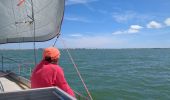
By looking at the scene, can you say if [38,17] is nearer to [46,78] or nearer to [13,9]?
[13,9]

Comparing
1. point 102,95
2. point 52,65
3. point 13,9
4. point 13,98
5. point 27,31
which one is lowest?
point 102,95

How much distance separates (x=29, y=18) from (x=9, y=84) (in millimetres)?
2127

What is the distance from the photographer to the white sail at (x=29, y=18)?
28.3ft

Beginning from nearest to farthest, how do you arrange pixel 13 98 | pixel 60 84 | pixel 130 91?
1. pixel 13 98
2. pixel 60 84
3. pixel 130 91

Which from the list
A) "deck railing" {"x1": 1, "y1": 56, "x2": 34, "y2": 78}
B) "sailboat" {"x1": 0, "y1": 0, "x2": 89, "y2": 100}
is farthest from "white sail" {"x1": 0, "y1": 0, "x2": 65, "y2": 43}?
"deck railing" {"x1": 1, "y1": 56, "x2": 34, "y2": 78}

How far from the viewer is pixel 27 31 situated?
8828 mm

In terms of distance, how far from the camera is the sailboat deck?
26.2 feet

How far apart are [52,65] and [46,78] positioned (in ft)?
0.83

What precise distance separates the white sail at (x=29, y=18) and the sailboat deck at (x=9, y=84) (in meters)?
1.33

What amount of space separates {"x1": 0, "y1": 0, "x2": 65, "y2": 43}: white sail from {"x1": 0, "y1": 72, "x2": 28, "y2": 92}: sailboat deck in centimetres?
133

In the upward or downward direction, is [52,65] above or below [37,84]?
above

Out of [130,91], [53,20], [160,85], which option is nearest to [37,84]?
[53,20]

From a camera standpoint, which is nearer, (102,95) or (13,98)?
(13,98)

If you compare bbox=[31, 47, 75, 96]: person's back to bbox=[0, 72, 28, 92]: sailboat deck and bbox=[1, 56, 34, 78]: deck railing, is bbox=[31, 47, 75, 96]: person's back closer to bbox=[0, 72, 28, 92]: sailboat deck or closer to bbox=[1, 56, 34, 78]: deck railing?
bbox=[0, 72, 28, 92]: sailboat deck
